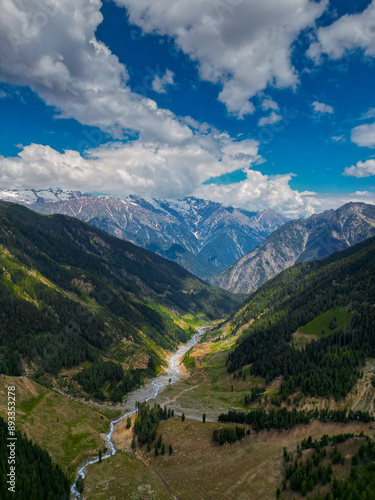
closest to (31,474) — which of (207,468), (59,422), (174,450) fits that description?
(59,422)

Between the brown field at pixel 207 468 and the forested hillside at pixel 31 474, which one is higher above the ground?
the forested hillside at pixel 31 474

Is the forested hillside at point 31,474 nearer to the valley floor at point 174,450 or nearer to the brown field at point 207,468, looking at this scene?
the valley floor at point 174,450

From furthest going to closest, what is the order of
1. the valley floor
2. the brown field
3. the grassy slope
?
the grassy slope
the valley floor
the brown field

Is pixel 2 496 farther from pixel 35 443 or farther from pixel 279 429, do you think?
pixel 279 429

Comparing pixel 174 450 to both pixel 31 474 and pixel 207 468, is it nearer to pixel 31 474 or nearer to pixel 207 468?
pixel 207 468

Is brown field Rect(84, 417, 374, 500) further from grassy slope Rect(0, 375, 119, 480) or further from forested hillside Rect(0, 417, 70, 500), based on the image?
grassy slope Rect(0, 375, 119, 480)

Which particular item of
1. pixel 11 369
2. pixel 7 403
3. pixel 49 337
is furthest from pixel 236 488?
pixel 49 337

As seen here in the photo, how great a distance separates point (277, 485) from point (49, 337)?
171 metres

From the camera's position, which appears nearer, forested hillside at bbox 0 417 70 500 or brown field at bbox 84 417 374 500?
forested hillside at bbox 0 417 70 500

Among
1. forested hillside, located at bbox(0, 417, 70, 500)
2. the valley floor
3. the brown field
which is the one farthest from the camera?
the valley floor

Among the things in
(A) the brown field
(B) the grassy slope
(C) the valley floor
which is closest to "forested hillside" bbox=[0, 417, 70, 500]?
(C) the valley floor

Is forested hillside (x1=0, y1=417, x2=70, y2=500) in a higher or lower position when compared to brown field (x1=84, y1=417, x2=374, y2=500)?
higher

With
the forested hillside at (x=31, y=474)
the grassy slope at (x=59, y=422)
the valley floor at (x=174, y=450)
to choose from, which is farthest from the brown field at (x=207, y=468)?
the grassy slope at (x=59, y=422)

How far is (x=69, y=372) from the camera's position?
18000 centimetres
